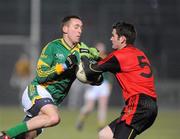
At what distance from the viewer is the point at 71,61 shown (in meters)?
10.1

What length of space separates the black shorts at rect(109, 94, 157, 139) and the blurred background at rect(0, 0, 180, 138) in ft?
52.9

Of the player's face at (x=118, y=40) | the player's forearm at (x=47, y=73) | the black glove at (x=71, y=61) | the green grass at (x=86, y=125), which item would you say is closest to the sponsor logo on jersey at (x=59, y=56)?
the player's forearm at (x=47, y=73)

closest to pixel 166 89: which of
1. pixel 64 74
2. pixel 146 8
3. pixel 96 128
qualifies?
pixel 146 8

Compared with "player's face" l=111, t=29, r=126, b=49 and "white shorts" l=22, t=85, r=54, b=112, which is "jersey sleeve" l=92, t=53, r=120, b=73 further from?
"white shorts" l=22, t=85, r=54, b=112

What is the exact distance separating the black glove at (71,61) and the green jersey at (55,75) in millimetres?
246

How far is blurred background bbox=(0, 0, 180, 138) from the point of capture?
2614 centimetres

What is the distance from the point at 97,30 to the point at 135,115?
54.5 feet

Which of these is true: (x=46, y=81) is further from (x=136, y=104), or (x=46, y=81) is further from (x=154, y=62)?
(x=154, y=62)

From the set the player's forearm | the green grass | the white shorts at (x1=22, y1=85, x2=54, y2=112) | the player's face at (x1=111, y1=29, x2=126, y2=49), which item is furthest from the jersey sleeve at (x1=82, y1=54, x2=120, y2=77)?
the green grass

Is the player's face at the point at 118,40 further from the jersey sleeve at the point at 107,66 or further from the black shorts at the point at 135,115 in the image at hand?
the black shorts at the point at 135,115

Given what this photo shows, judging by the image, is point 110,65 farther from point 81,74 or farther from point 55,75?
point 55,75

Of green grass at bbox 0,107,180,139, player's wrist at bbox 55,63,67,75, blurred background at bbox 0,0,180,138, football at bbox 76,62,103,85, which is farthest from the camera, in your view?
blurred background at bbox 0,0,180,138

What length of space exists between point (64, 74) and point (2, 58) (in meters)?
16.7

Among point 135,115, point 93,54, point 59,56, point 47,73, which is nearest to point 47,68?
point 47,73
